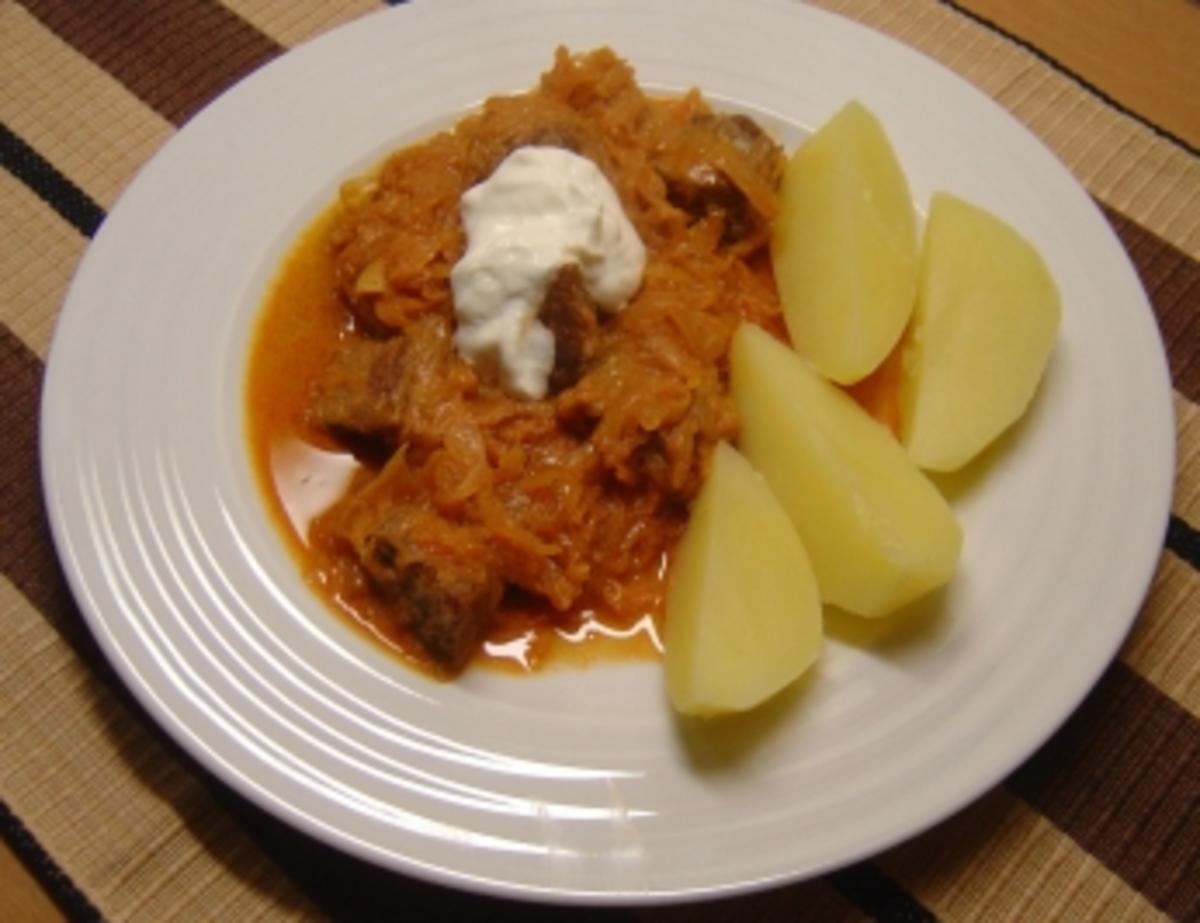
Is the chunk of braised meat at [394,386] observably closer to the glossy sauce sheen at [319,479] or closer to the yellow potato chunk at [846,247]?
the glossy sauce sheen at [319,479]

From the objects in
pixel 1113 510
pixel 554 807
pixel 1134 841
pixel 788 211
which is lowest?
pixel 1134 841

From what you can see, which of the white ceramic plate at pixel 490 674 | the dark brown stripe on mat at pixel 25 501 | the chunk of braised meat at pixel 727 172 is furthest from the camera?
the chunk of braised meat at pixel 727 172

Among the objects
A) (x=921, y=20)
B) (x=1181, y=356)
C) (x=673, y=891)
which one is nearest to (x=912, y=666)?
(x=673, y=891)

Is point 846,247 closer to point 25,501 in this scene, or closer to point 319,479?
point 319,479

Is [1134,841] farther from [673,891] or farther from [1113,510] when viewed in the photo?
[673,891]

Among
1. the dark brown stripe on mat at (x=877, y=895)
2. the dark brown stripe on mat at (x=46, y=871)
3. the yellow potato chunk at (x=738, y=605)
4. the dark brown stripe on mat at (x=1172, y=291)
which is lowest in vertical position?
the dark brown stripe on mat at (x=877, y=895)

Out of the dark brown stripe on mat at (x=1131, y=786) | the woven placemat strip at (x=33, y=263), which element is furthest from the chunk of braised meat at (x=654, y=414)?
the woven placemat strip at (x=33, y=263)
